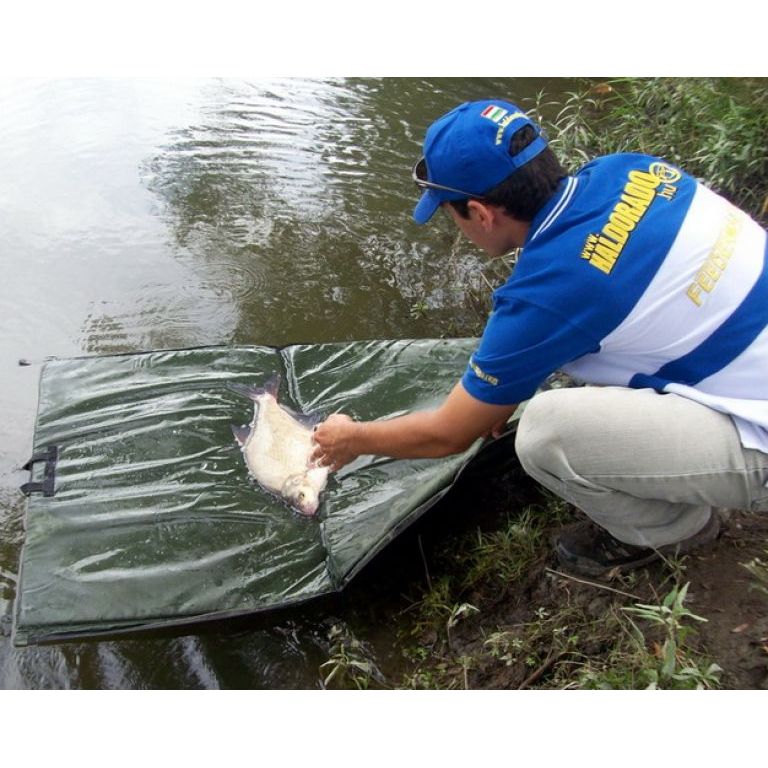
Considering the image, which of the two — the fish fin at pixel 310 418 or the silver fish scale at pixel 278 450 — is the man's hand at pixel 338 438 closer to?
the silver fish scale at pixel 278 450

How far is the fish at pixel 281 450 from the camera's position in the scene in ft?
10.4

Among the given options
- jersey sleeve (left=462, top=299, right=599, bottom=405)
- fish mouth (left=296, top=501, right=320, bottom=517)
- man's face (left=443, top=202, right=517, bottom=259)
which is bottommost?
fish mouth (left=296, top=501, right=320, bottom=517)

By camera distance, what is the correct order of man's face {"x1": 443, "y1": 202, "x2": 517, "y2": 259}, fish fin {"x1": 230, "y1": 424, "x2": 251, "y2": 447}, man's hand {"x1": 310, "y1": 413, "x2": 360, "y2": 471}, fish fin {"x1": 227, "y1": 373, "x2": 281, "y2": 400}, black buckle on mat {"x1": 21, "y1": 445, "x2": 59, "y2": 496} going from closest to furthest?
man's face {"x1": 443, "y1": 202, "x2": 517, "y2": 259} → man's hand {"x1": 310, "y1": 413, "x2": 360, "y2": 471} → black buckle on mat {"x1": 21, "y1": 445, "x2": 59, "y2": 496} → fish fin {"x1": 230, "y1": 424, "x2": 251, "y2": 447} → fish fin {"x1": 227, "y1": 373, "x2": 281, "y2": 400}

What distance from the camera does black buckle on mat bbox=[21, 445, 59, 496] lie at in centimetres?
309

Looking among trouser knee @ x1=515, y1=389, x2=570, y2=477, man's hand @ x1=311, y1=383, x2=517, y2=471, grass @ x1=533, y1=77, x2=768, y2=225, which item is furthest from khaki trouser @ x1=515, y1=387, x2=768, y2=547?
Result: grass @ x1=533, y1=77, x2=768, y2=225

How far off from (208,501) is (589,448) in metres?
1.64

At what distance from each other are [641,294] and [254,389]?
2108mm

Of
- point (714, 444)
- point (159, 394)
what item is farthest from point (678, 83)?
point (159, 394)

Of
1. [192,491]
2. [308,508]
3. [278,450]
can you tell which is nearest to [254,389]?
[278,450]

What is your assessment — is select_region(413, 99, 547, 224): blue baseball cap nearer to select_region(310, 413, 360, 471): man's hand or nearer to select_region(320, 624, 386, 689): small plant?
select_region(310, 413, 360, 471): man's hand

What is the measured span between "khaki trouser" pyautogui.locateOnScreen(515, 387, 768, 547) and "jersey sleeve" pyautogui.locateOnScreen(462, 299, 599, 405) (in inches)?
8.1

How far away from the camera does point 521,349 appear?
6.84ft

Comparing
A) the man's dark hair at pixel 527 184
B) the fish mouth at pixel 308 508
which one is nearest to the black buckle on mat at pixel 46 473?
the fish mouth at pixel 308 508

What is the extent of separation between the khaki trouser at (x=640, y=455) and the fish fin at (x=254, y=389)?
154 cm
